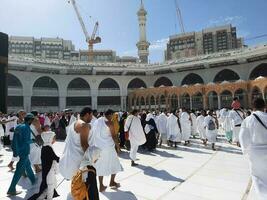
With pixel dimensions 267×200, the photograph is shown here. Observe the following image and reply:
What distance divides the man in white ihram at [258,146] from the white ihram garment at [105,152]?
253cm

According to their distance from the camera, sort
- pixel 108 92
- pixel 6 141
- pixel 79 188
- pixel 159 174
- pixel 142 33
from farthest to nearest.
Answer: pixel 142 33 → pixel 108 92 → pixel 6 141 → pixel 159 174 → pixel 79 188

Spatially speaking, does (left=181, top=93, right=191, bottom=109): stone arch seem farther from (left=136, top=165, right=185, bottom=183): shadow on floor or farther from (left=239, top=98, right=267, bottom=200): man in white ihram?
(left=239, top=98, right=267, bottom=200): man in white ihram

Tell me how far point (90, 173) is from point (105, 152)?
6.21 ft

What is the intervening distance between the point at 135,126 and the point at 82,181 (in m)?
4.02

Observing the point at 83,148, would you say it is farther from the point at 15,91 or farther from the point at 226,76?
the point at 226,76

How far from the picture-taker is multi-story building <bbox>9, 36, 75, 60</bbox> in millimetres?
82125

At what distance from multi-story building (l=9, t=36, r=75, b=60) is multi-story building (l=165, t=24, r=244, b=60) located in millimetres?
37905

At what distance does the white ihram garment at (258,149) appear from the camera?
11.2 ft

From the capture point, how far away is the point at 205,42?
83062 millimetres

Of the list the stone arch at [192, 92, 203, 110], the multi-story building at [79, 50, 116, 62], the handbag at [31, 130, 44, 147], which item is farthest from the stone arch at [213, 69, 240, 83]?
the multi-story building at [79, 50, 116, 62]

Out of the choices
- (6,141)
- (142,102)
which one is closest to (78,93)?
(142,102)

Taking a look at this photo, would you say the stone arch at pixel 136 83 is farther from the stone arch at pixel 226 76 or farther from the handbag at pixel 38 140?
the handbag at pixel 38 140

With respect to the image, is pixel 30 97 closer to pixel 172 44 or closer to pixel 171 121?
pixel 171 121

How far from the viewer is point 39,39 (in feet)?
279
